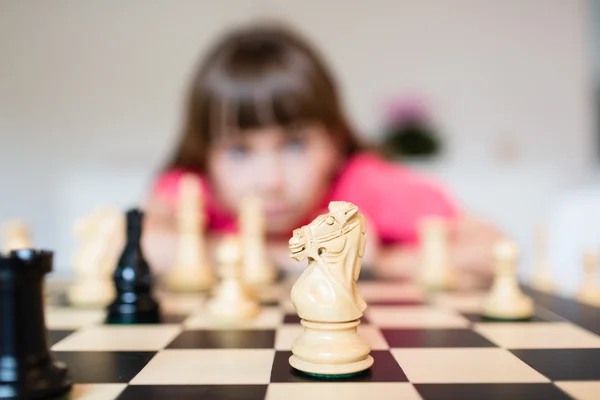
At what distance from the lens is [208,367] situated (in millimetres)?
718

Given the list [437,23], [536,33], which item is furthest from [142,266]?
[536,33]

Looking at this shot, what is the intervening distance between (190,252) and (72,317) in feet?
1.21

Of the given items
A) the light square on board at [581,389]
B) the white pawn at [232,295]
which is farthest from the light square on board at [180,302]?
the light square on board at [581,389]

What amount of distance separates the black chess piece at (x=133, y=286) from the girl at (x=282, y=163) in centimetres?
61

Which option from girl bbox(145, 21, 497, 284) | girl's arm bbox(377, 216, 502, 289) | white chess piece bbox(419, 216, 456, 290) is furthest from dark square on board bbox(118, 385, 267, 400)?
girl bbox(145, 21, 497, 284)

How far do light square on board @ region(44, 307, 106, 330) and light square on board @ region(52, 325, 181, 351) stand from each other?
5 centimetres

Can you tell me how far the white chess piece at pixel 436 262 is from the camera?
1.39 m

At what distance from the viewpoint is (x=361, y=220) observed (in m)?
0.74

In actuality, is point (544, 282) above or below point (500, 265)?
below

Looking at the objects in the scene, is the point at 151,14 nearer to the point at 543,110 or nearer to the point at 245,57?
the point at 245,57

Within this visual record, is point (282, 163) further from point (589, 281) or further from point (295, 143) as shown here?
point (589, 281)

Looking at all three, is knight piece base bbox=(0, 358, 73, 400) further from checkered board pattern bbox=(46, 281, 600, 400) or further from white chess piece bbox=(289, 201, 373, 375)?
white chess piece bbox=(289, 201, 373, 375)

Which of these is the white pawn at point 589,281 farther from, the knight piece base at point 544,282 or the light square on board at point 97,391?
the light square on board at point 97,391

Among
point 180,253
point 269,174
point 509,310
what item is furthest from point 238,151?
point 509,310
